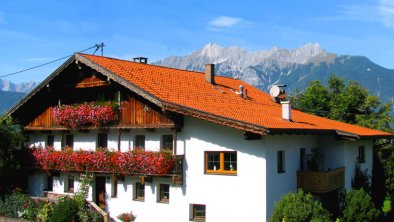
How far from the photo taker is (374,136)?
25.1 m

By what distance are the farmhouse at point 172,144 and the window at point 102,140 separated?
5 centimetres

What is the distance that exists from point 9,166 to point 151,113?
27.5 feet

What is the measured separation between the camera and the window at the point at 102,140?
23.0 meters

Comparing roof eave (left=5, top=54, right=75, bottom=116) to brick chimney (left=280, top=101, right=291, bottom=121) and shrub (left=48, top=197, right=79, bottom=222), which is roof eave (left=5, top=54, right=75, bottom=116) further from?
brick chimney (left=280, top=101, right=291, bottom=121)

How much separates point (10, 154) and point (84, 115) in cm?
475

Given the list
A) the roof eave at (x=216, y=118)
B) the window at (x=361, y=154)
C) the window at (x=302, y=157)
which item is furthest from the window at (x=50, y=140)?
the window at (x=361, y=154)

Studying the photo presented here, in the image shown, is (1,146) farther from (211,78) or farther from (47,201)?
(211,78)

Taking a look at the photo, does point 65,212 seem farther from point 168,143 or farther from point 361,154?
point 361,154

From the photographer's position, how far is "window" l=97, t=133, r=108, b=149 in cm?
2297

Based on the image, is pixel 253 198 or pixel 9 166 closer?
pixel 253 198

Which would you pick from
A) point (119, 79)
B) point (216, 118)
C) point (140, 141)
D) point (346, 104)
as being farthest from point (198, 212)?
point (346, 104)

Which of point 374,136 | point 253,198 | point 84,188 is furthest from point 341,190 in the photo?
point 84,188

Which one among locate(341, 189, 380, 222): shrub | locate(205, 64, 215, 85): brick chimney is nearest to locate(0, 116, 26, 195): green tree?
locate(205, 64, 215, 85): brick chimney

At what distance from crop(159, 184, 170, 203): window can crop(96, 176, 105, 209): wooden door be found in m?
3.35
